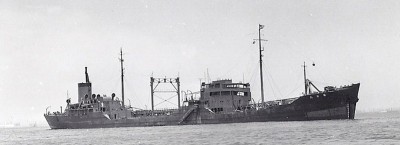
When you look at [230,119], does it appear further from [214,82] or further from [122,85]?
[122,85]

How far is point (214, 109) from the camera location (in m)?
65.4

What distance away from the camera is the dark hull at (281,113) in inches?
2142

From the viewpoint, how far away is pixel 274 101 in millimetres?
59844

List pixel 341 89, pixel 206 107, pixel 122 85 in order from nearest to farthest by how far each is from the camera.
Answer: pixel 341 89, pixel 206 107, pixel 122 85

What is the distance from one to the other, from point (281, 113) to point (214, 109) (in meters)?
10.7

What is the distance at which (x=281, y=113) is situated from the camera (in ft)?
189

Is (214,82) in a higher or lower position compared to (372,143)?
higher

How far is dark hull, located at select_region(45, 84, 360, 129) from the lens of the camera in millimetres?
54406

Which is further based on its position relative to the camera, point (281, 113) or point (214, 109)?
point (214, 109)

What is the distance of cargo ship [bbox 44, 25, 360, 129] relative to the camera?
5488cm

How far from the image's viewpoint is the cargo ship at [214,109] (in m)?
54.9

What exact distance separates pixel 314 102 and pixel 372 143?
2717 cm

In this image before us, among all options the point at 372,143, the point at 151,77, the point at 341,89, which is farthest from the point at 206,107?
the point at 372,143

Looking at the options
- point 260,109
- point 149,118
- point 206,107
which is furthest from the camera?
point 149,118
